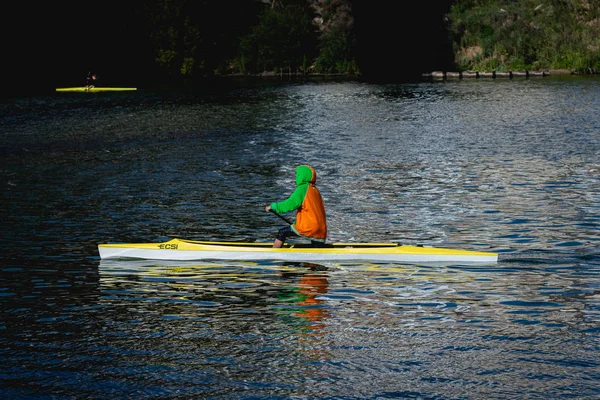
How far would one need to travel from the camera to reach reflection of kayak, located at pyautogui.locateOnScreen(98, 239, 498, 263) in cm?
2120

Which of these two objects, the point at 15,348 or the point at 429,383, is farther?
the point at 15,348

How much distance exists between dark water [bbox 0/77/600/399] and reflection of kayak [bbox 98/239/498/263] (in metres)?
0.29

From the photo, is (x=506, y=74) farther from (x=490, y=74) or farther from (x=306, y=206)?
(x=306, y=206)

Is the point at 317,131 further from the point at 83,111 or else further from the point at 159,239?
the point at 159,239

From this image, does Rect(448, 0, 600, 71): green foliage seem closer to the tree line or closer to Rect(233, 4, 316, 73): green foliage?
the tree line

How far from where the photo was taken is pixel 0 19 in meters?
112

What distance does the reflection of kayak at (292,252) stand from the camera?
69.6 feet

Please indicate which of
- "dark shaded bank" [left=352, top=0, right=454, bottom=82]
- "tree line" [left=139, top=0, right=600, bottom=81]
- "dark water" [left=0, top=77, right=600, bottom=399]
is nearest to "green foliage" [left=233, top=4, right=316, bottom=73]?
"tree line" [left=139, top=0, right=600, bottom=81]

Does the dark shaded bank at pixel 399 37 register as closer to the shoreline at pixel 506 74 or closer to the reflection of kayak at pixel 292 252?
the shoreline at pixel 506 74

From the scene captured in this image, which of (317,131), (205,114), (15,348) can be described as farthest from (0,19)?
(15,348)

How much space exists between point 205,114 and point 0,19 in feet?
166

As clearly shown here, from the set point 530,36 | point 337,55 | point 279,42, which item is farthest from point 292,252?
point 279,42

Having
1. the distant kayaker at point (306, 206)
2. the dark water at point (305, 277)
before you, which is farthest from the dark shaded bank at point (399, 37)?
the distant kayaker at point (306, 206)

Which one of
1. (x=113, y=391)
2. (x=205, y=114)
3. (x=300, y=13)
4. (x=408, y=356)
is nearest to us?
(x=113, y=391)
